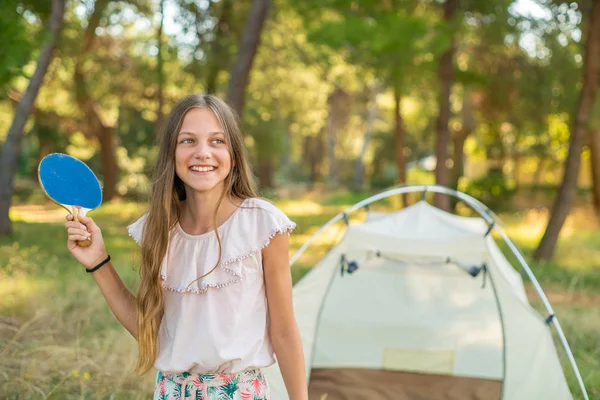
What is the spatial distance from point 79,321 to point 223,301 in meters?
3.26

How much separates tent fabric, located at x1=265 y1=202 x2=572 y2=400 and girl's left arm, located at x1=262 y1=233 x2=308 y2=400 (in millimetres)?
2938

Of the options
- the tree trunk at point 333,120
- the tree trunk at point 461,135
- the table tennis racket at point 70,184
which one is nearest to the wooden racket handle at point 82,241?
the table tennis racket at point 70,184

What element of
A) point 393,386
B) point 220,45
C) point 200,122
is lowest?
point 393,386

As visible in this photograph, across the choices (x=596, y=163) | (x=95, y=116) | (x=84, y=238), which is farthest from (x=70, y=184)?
(x=95, y=116)

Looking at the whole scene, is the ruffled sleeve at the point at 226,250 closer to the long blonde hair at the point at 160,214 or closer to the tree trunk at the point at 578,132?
the long blonde hair at the point at 160,214

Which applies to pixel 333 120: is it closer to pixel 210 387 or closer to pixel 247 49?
pixel 247 49

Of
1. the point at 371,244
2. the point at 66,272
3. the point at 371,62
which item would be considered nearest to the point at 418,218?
the point at 371,244

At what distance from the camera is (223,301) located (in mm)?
1856

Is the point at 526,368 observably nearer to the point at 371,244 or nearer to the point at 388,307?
the point at 371,244

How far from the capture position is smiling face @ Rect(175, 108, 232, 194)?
1.87m

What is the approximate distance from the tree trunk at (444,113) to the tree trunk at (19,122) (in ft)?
18.2

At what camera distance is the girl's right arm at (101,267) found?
1.85m

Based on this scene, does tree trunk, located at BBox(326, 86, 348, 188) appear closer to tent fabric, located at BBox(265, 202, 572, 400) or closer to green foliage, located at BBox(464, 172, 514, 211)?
green foliage, located at BBox(464, 172, 514, 211)

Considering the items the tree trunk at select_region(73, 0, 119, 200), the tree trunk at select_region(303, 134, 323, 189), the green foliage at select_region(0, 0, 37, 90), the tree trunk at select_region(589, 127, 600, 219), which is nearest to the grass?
the green foliage at select_region(0, 0, 37, 90)
